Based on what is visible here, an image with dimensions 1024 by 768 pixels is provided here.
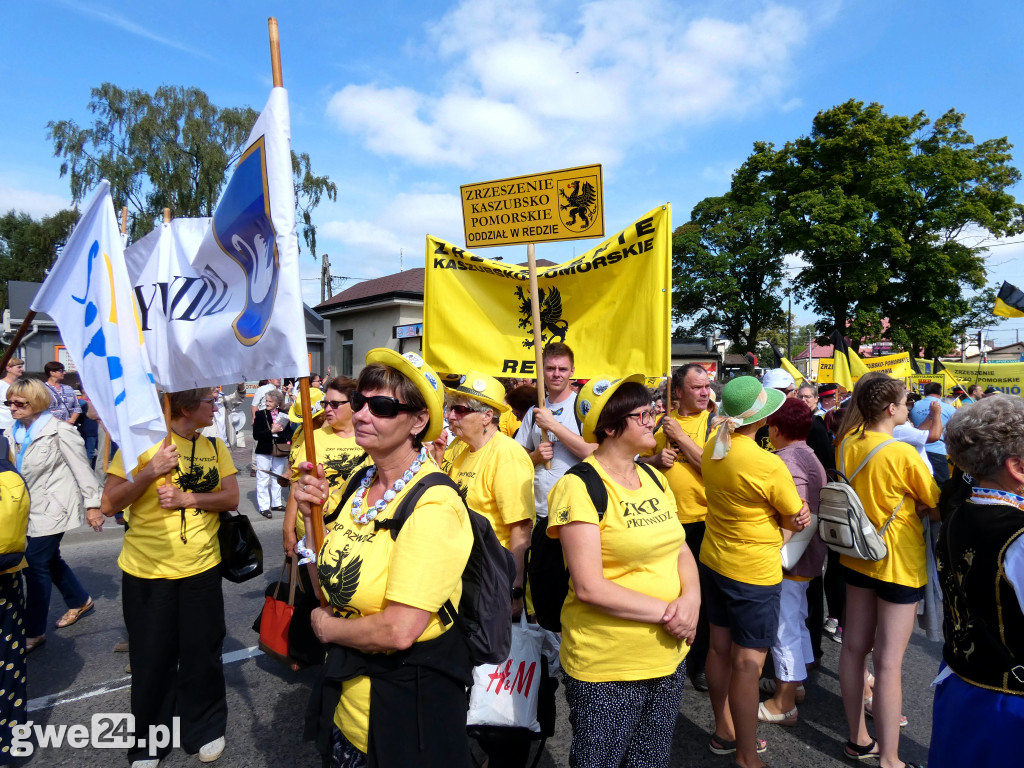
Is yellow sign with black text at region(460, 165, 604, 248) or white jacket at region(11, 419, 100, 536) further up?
yellow sign with black text at region(460, 165, 604, 248)

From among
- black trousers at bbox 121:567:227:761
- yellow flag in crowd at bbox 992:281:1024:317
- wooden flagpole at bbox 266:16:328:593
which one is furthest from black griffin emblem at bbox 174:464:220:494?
yellow flag in crowd at bbox 992:281:1024:317

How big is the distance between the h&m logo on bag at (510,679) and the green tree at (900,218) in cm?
2931

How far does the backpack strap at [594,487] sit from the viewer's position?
2.38 m

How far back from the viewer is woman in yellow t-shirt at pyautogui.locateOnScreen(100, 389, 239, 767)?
3.18 metres

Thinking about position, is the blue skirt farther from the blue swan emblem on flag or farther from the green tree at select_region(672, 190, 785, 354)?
the green tree at select_region(672, 190, 785, 354)

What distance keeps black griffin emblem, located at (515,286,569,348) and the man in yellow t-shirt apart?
3.04ft

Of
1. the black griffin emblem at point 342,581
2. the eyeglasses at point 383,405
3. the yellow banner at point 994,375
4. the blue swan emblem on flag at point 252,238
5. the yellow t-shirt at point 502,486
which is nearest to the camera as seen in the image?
the black griffin emblem at point 342,581

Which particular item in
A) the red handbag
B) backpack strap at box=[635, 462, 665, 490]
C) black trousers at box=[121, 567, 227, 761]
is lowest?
black trousers at box=[121, 567, 227, 761]

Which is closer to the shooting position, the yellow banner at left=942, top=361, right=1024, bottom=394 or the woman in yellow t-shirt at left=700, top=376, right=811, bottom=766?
the woman in yellow t-shirt at left=700, top=376, right=811, bottom=766

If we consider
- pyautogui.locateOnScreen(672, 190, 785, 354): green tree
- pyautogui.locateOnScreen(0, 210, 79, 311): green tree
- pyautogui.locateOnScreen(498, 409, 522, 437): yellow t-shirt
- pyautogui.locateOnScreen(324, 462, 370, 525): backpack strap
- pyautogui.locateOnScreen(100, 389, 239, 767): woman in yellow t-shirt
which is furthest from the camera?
pyautogui.locateOnScreen(0, 210, 79, 311): green tree

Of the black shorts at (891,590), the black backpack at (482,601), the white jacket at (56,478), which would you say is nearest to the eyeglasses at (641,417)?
the black backpack at (482,601)

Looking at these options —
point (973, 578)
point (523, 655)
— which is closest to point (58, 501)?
point (523, 655)

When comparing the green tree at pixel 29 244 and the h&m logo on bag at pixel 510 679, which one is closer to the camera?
the h&m logo on bag at pixel 510 679

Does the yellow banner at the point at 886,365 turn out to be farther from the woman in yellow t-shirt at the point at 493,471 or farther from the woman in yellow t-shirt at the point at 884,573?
the woman in yellow t-shirt at the point at 493,471
